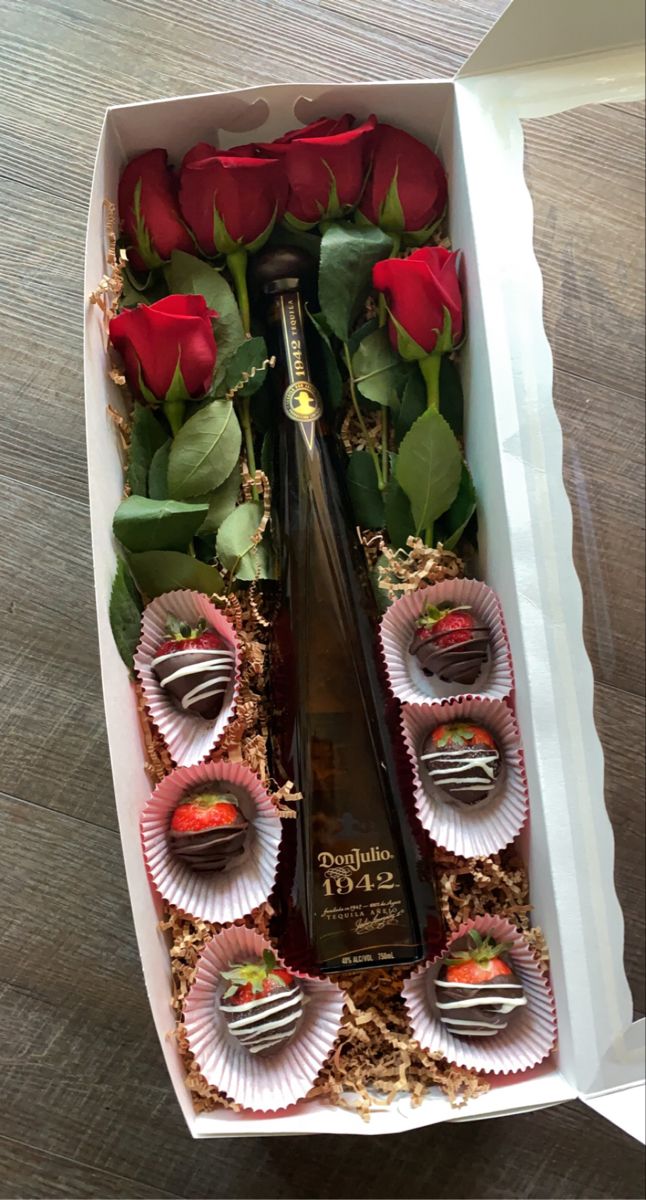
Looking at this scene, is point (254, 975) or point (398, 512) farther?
point (398, 512)

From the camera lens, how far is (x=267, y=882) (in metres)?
0.79

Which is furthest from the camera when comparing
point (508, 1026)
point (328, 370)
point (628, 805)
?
point (328, 370)

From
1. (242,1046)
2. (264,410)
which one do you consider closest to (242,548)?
(264,410)

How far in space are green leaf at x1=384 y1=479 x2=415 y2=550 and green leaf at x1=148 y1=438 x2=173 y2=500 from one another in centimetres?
23

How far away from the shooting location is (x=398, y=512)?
34.1 inches

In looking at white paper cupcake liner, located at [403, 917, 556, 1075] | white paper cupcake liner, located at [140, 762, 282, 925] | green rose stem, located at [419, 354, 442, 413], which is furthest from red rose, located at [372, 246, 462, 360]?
white paper cupcake liner, located at [403, 917, 556, 1075]

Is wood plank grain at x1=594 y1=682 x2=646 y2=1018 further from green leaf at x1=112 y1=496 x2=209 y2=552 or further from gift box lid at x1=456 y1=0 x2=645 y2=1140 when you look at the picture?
green leaf at x1=112 y1=496 x2=209 y2=552

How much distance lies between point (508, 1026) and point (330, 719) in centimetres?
33

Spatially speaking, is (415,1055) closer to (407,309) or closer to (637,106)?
(407,309)

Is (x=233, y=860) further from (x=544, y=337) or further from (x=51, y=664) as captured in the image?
(x=544, y=337)

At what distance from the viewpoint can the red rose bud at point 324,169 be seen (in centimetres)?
83

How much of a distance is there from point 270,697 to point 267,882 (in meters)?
0.18

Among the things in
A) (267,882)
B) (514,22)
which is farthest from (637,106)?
(267,882)

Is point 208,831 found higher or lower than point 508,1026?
higher
